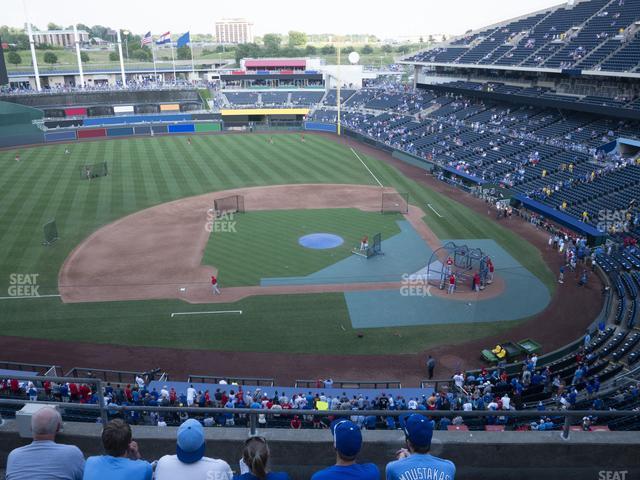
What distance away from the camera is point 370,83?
326 feet

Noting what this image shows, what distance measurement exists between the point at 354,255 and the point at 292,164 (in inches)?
1016

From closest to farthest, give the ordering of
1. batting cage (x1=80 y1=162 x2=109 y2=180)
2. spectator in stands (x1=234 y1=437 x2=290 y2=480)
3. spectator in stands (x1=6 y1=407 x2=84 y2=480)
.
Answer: spectator in stands (x1=234 y1=437 x2=290 y2=480) → spectator in stands (x1=6 y1=407 x2=84 y2=480) → batting cage (x1=80 y1=162 x2=109 y2=180)

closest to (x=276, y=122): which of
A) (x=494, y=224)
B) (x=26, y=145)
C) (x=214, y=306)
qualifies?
(x=26, y=145)

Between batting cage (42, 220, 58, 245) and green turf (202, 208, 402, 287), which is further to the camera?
batting cage (42, 220, 58, 245)

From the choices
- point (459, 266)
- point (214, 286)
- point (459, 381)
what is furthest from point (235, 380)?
point (459, 266)

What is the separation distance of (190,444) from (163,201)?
39605 millimetres

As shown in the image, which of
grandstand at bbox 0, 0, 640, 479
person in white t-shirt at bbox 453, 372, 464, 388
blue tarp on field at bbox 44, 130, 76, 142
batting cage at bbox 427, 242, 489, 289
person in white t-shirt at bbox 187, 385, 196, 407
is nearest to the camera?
grandstand at bbox 0, 0, 640, 479

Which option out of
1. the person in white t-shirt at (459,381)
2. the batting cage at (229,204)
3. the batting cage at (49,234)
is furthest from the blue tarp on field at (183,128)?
the person in white t-shirt at (459,381)

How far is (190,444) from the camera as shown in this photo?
4.37 metres

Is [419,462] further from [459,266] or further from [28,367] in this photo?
[459,266]

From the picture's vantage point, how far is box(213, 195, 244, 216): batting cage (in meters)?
39.6

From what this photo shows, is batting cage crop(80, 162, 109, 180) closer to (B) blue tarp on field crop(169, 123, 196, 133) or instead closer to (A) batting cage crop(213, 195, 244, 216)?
(A) batting cage crop(213, 195, 244, 216)

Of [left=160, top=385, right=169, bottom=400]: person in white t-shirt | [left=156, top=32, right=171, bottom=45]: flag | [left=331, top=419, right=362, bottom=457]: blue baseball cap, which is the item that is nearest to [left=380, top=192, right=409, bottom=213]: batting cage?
[left=160, top=385, right=169, bottom=400]: person in white t-shirt

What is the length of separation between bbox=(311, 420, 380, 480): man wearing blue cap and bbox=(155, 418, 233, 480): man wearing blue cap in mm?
871
